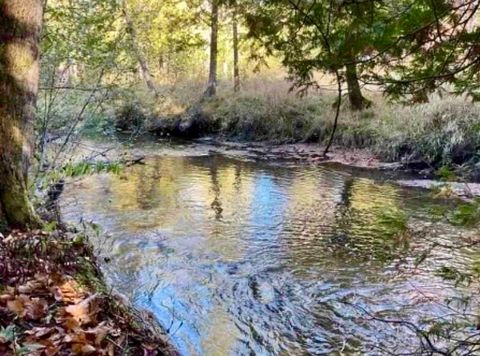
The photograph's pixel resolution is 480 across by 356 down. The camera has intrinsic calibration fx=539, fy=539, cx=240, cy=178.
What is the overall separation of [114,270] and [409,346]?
270 centimetres

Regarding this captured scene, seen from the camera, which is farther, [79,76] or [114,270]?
[79,76]

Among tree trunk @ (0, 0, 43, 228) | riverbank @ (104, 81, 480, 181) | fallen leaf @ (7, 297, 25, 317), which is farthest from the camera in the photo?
riverbank @ (104, 81, 480, 181)

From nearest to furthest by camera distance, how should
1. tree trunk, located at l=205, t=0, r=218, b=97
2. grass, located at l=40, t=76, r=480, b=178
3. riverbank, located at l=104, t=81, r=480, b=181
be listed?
grass, located at l=40, t=76, r=480, b=178 < riverbank, located at l=104, t=81, r=480, b=181 < tree trunk, located at l=205, t=0, r=218, b=97

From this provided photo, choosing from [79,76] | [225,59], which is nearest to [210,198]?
[79,76]

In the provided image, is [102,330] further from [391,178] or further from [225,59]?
[225,59]

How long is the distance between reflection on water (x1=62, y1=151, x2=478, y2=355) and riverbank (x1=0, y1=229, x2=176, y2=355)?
926 millimetres

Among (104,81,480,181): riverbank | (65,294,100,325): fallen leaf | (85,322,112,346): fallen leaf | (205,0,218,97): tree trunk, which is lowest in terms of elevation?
(85,322,112,346): fallen leaf

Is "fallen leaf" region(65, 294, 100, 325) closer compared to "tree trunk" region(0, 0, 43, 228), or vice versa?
"fallen leaf" region(65, 294, 100, 325)

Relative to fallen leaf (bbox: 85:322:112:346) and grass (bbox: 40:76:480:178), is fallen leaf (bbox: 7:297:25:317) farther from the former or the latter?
grass (bbox: 40:76:480:178)

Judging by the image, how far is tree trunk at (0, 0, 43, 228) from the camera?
335 cm

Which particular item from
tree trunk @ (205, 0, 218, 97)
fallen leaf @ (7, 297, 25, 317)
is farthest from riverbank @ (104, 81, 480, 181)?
fallen leaf @ (7, 297, 25, 317)

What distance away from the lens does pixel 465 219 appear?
243 centimetres

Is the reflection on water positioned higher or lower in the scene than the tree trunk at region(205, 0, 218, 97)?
lower

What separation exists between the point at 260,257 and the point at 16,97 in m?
2.97
